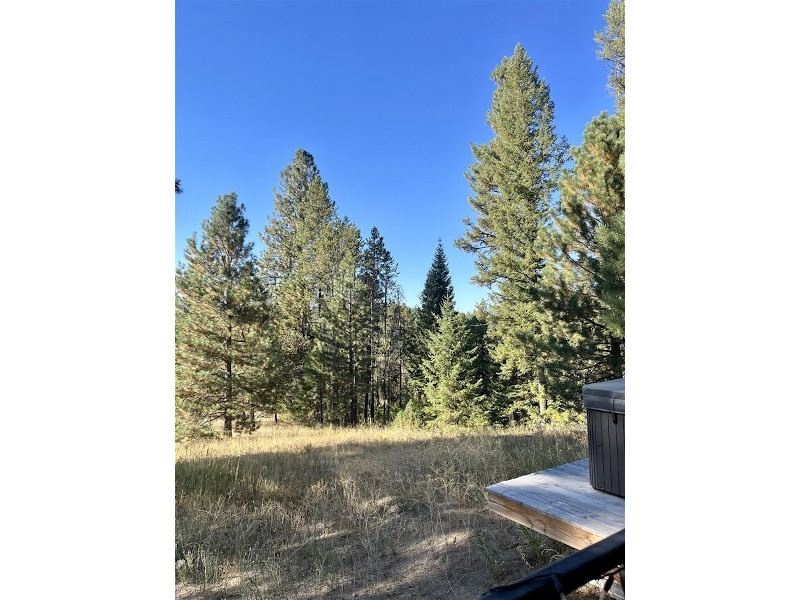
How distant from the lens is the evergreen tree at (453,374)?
8.31 m

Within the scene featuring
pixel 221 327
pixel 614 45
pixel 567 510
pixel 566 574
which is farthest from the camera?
pixel 221 327

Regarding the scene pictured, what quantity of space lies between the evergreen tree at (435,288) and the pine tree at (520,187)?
320 centimetres

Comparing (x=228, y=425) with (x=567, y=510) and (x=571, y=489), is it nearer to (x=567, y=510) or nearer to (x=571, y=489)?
(x=571, y=489)

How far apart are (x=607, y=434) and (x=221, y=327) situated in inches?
255

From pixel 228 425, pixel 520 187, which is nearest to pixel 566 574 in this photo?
pixel 228 425

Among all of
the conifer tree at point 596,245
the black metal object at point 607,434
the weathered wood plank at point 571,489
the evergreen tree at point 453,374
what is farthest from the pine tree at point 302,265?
the black metal object at point 607,434

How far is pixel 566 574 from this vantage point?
1.30 ft

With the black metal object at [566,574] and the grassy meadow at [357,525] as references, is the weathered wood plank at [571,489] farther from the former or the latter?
the black metal object at [566,574]

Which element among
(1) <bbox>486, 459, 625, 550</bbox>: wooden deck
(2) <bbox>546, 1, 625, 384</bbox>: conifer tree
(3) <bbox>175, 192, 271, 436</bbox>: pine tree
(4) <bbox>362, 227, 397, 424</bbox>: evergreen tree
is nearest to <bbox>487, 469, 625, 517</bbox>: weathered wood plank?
(1) <bbox>486, 459, 625, 550</bbox>: wooden deck
